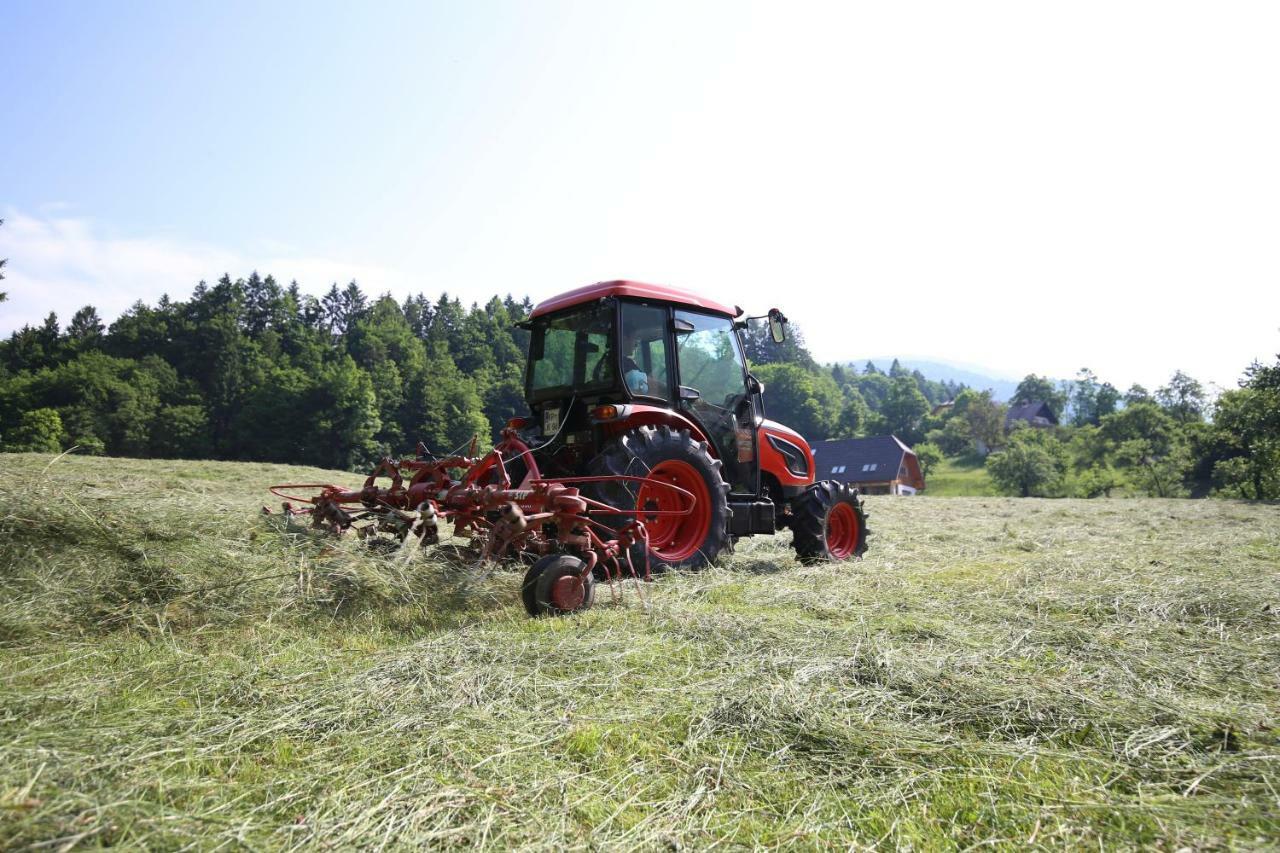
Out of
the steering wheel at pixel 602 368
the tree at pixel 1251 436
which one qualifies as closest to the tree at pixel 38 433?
the steering wheel at pixel 602 368

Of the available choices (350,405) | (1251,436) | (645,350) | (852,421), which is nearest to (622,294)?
(645,350)

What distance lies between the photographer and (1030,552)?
734 centimetres

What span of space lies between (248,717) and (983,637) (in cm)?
317

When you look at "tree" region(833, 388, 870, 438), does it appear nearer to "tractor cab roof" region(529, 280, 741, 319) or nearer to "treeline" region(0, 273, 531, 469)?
"treeline" region(0, 273, 531, 469)

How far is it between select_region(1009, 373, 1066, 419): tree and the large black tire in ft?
325

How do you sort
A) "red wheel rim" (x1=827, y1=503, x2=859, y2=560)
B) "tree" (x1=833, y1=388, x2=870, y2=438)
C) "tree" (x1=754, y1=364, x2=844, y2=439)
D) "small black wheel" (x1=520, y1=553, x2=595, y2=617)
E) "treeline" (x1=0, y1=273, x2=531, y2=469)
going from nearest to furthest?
1. "small black wheel" (x1=520, y1=553, x2=595, y2=617)
2. "red wheel rim" (x1=827, y1=503, x2=859, y2=560)
3. "treeline" (x1=0, y1=273, x2=531, y2=469)
4. "tree" (x1=754, y1=364, x2=844, y2=439)
5. "tree" (x1=833, y1=388, x2=870, y2=438)

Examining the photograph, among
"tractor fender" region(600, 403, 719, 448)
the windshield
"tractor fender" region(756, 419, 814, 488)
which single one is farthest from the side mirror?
the windshield

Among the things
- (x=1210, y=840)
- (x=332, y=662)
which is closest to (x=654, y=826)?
(x=1210, y=840)

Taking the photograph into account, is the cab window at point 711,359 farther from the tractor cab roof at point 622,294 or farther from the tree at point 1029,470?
the tree at point 1029,470

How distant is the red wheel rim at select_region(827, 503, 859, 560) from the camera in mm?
6848

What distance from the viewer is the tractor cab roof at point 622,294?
5605 millimetres

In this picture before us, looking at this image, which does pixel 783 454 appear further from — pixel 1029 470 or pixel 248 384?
pixel 248 384

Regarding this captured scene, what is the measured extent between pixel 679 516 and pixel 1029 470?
45715mm

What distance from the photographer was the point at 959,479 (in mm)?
61094
